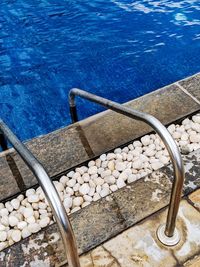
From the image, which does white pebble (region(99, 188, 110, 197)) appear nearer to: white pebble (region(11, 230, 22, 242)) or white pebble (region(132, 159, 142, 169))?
white pebble (region(132, 159, 142, 169))

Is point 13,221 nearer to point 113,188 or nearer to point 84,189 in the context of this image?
point 84,189

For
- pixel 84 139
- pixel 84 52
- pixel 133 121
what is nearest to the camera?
pixel 84 139

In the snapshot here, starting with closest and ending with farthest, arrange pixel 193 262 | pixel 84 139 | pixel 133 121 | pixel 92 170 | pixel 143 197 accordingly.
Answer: pixel 193 262 < pixel 143 197 < pixel 92 170 < pixel 84 139 < pixel 133 121

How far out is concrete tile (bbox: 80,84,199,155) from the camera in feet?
9.31

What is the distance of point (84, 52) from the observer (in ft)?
17.0

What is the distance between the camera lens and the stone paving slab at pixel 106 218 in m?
1.87

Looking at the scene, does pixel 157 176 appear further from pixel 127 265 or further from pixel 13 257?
pixel 13 257

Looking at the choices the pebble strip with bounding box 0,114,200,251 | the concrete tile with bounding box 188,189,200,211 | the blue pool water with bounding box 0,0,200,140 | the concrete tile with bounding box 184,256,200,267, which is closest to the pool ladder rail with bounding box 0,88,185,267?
the concrete tile with bounding box 184,256,200,267

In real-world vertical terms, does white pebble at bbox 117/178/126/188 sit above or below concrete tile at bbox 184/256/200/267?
below

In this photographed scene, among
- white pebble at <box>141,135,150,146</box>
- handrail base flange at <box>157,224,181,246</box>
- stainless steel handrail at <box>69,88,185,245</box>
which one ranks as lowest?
white pebble at <box>141,135,150,146</box>

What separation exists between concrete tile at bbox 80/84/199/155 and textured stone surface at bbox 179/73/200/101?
0.08 m

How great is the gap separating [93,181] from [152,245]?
0.85 meters

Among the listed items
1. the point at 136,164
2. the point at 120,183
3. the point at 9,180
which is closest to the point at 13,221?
the point at 9,180

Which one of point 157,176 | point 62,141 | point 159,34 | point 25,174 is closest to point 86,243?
point 157,176
